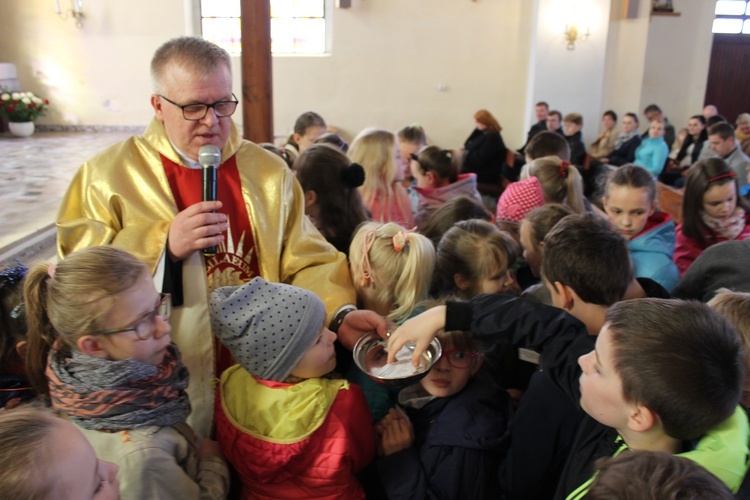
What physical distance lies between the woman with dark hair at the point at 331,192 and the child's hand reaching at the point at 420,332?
4.37 feet

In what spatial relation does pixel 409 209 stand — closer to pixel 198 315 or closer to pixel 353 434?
pixel 198 315

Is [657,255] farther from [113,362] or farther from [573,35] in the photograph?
[573,35]

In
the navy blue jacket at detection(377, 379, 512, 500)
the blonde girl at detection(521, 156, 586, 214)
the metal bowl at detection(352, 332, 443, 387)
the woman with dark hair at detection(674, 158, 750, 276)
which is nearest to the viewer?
the metal bowl at detection(352, 332, 443, 387)

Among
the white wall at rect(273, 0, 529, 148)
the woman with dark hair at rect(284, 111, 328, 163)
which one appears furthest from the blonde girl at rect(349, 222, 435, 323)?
the white wall at rect(273, 0, 529, 148)

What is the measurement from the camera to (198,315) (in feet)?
6.84

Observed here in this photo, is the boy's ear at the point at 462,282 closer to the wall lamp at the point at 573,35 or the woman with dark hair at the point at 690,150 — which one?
the woman with dark hair at the point at 690,150

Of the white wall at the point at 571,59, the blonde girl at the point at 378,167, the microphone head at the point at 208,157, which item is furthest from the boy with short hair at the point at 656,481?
the white wall at the point at 571,59

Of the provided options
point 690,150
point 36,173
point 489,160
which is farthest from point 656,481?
point 690,150

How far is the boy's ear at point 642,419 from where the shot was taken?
1.30 metres

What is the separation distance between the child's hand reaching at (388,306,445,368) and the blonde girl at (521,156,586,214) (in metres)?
2.19

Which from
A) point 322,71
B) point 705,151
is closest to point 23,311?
point 705,151

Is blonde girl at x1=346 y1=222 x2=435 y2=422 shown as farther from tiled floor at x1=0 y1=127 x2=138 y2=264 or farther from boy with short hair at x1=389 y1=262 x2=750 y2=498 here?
tiled floor at x1=0 y1=127 x2=138 y2=264

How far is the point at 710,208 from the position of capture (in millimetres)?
3295

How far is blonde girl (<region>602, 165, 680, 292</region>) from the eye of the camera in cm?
288
